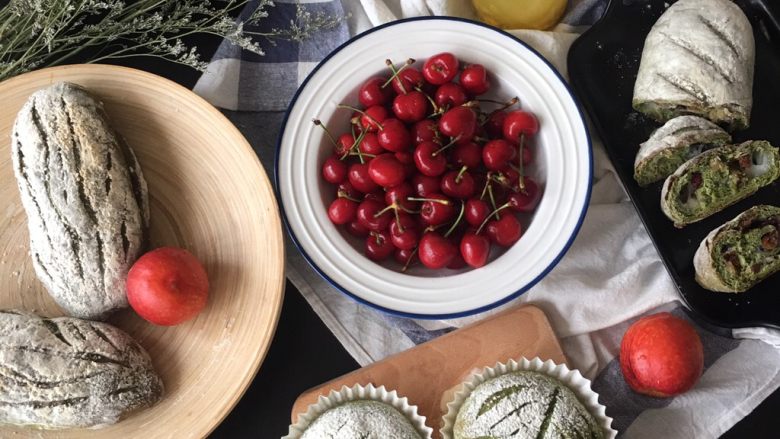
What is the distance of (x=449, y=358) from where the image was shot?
5.15ft

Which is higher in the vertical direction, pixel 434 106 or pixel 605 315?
pixel 434 106

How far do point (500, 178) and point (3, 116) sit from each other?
1.05 m

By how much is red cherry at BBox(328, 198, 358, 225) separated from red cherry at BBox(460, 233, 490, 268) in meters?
0.24

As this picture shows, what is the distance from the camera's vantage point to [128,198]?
1.51m

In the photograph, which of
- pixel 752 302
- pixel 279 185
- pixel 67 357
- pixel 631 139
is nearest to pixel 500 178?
pixel 631 139

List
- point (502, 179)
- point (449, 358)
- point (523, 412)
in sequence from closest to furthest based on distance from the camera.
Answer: point (523, 412) → point (502, 179) → point (449, 358)

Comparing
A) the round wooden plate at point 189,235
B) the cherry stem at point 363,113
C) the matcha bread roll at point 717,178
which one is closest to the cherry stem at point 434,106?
the cherry stem at point 363,113

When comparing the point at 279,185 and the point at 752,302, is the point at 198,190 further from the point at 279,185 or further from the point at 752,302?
the point at 752,302

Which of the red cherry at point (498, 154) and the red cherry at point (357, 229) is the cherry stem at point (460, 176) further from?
the red cherry at point (357, 229)

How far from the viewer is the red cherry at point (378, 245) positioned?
1523 millimetres

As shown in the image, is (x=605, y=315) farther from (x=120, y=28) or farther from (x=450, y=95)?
(x=120, y=28)

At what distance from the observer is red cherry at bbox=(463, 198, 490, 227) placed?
1483 millimetres

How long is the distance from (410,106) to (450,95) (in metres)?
0.09

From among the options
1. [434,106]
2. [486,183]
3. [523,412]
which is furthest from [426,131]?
[523,412]
